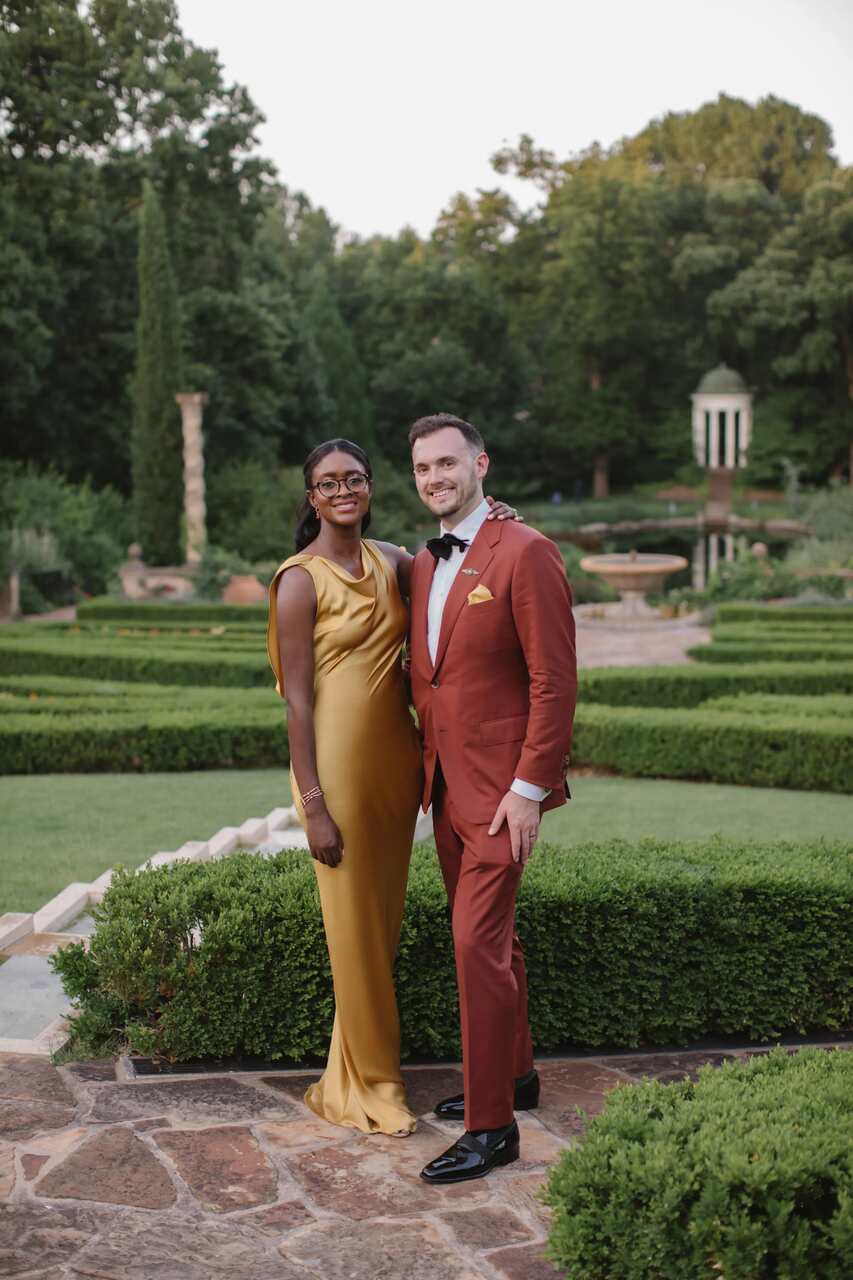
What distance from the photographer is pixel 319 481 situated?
3580mm

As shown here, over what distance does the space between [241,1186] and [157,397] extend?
21.6 metres

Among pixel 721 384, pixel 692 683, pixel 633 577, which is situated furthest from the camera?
pixel 721 384

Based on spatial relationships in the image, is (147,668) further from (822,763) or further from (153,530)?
(153,530)

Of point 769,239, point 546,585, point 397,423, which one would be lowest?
point 546,585

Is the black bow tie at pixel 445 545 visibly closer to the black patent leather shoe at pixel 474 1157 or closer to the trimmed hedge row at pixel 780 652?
the black patent leather shoe at pixel 474 1157

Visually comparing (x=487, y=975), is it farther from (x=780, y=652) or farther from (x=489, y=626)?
(x=780, y=652)

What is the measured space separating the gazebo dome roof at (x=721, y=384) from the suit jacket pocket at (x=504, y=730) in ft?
117

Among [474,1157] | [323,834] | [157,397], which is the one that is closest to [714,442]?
[157,397]

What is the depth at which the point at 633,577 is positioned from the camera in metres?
21.4

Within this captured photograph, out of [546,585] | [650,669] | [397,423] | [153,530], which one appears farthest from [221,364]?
[546,585]

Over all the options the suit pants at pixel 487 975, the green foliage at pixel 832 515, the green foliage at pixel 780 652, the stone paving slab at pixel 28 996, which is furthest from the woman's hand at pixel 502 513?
the green foliage at pixel 832 515

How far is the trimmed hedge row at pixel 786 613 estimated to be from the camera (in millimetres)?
16062

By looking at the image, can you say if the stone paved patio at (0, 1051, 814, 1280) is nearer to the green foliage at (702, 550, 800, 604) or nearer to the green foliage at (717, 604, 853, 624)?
the green foliage at (717, 604, 853, 624)

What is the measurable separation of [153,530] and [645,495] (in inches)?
742
